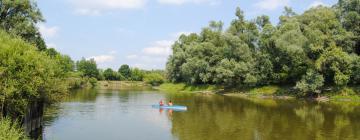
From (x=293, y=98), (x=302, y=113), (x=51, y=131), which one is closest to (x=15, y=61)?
(x=51, y=131)

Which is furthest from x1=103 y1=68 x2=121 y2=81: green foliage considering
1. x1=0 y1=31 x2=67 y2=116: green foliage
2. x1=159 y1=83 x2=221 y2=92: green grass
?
x1=0 y1=31 x2=67 y2=116: green foliage

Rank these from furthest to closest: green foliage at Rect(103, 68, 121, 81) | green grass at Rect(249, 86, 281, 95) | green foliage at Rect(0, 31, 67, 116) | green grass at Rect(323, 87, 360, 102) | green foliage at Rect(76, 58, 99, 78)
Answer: green foliage at Rect(103, 68, 121, 81)
green foliage at Rect(76, 58, 99, 78)
green grass at Rect(249, 86, 281, 95)
green grass at Rect(323, 87, 360, 102)
green foliage at Rect(0, 31, 67, 116)

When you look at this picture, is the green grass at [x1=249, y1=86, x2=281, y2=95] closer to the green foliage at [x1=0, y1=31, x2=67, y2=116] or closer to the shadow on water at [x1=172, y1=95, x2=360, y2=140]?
the shadow on water at [x1=172, y1=95, x2=360, y2=140]

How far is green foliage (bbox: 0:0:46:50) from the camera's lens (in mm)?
55969

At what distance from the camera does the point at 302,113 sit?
56.0m

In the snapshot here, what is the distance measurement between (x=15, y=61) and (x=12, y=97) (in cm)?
262

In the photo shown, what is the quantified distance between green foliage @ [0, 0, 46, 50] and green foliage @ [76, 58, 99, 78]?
117 metres

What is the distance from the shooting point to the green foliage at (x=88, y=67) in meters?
177

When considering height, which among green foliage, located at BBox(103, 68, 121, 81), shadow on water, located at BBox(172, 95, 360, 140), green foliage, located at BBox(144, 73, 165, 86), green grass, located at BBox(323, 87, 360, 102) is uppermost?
green foliage, located at BBox(103, 68, 121, 81)

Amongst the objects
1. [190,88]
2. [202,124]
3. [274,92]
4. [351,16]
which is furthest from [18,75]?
[190,88]

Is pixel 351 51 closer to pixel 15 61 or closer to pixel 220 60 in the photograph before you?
pixel 220 60

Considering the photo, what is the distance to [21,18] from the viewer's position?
189ft

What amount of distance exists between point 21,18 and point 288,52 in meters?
53.5

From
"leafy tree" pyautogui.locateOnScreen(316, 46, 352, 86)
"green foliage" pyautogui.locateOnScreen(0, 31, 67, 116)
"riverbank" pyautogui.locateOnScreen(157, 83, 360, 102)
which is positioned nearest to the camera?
"green foliage" pyautogui.locateOnScreen(0, 31, 67, 116)
